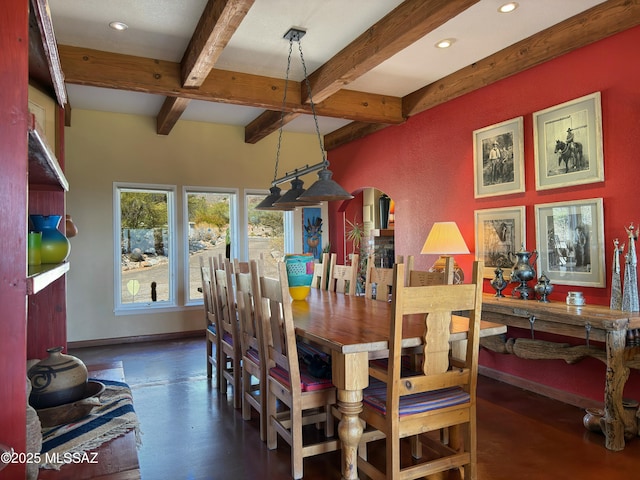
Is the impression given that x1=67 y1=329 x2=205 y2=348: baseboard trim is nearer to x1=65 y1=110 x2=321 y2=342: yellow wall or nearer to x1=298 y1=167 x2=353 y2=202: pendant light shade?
x1=65 y1=110 x2=321 y2=342: yellow wall

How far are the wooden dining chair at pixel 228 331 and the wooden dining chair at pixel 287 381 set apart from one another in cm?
74

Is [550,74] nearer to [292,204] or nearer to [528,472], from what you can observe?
[292,204]

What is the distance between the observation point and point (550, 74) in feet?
11.5

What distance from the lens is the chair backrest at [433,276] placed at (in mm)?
2760

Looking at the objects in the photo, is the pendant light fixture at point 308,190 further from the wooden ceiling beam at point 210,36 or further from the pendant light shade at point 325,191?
the wooden ceiling beam at point 210,36

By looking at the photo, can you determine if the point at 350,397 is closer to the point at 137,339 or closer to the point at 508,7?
the point at 508,7

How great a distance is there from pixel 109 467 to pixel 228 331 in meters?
2.19

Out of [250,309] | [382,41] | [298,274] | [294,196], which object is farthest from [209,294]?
[382,41]

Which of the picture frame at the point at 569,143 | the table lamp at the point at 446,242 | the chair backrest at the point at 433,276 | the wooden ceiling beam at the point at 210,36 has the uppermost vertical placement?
the wooden ceiling beam at the point at 210,36

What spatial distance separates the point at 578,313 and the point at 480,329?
3.59ft

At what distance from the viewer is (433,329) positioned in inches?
79.7

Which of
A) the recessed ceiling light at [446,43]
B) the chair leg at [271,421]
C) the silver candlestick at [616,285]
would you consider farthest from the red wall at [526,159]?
the chair leg at [271,421]

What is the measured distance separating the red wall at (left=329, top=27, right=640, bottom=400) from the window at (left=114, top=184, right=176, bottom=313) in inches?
116

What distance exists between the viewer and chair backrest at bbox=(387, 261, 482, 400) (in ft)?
6.34
